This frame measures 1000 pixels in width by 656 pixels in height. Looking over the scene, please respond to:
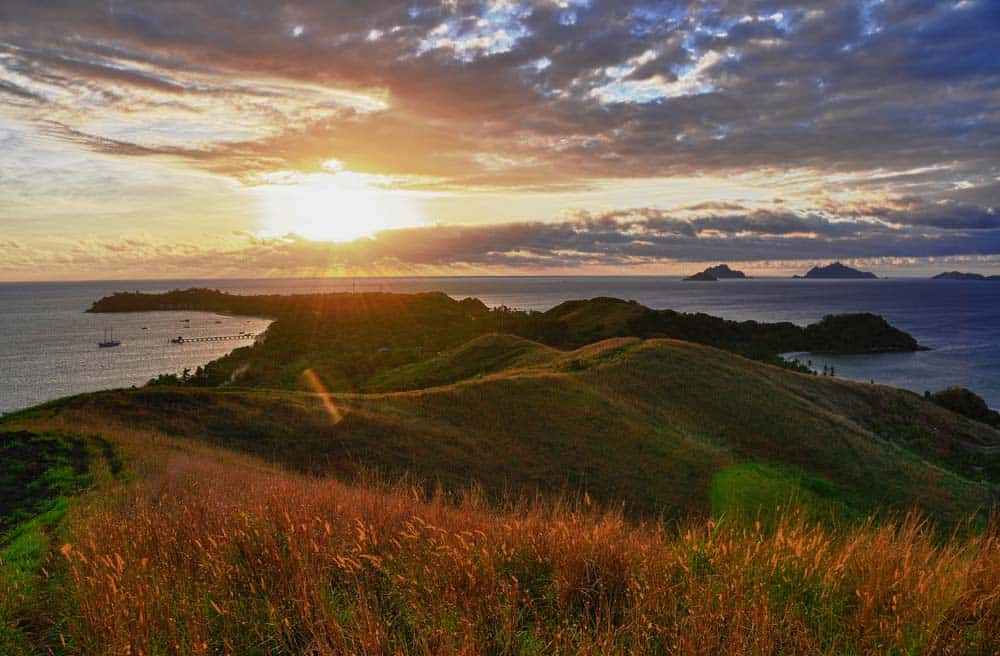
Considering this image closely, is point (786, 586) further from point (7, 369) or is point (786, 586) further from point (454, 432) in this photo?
point (7, 369)

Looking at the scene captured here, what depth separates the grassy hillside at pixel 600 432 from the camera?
21094mm

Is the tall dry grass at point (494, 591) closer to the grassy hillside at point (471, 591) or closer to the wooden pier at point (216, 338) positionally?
the grassy hillside at point (471, 591)

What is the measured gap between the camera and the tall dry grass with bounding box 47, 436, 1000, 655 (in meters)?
4.61

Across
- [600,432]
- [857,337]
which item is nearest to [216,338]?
[600,432]

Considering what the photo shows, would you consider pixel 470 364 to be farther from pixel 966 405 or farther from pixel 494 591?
pixel 966 405

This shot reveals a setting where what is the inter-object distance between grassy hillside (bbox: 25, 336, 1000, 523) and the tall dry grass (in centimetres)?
968

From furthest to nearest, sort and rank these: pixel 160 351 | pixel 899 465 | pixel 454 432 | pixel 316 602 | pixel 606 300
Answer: pixel 160 351 → pixel 606 300 → pixel 899 465 → pixel 454 432 → pixel 316 602

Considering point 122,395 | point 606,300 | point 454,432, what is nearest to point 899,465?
point 454,432

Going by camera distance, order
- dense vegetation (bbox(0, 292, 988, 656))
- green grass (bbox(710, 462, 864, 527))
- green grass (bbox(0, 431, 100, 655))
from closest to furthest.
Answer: dense vegetation (bbox(0, 292, 988, 656))
green grass (bbox(0, 431, 100, 655))
green grass (bbox(710, 462, 864, 527))

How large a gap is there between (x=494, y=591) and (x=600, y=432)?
21543mm

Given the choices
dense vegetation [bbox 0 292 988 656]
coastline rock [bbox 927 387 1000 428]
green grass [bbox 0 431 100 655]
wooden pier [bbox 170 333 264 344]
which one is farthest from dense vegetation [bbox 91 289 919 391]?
green grass [bbox 0 431 100 655]

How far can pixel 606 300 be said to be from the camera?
92.9 meters

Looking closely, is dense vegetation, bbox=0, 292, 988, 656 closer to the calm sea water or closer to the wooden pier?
the calm sea water

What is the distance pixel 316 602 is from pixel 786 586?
166 inches
